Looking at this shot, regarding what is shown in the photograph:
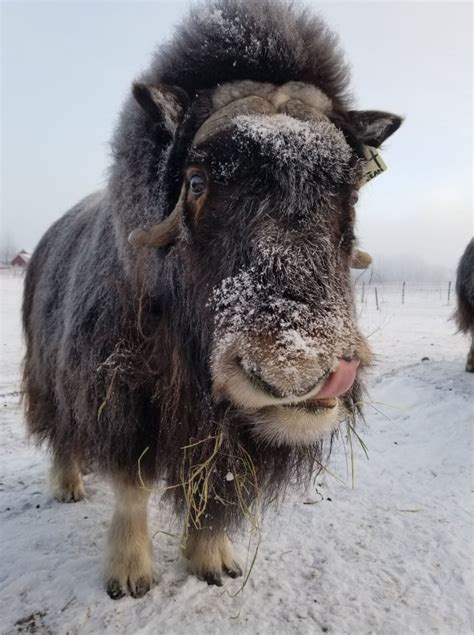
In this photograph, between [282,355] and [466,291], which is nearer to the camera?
[282,355]

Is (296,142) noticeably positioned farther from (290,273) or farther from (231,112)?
(290,273)

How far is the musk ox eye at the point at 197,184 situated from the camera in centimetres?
167

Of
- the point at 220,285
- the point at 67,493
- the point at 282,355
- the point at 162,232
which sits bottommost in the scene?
the point at 67,493

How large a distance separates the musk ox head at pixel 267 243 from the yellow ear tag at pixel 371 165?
7 cm

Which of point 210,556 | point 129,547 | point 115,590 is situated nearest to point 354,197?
point 210,556

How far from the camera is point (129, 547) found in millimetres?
2324

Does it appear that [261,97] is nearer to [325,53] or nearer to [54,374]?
[325,53]

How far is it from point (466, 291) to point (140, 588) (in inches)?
277

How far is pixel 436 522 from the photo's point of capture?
9.57 feet

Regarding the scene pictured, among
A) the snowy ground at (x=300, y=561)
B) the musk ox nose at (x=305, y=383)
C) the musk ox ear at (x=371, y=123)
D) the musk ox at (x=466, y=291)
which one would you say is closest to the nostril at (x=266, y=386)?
the musk ox nose at (x=305, y=383)

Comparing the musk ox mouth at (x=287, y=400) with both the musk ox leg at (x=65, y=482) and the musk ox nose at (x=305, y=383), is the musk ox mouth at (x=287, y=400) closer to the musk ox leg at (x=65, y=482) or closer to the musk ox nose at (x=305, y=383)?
the musk ox nose at (x=305, y=383)

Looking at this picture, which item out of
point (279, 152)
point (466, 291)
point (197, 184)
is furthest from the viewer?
point (466, 291)

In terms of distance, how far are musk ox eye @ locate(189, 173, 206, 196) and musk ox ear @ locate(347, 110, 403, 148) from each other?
77cm

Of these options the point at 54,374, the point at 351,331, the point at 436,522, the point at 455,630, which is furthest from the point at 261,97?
the point at 436,522
